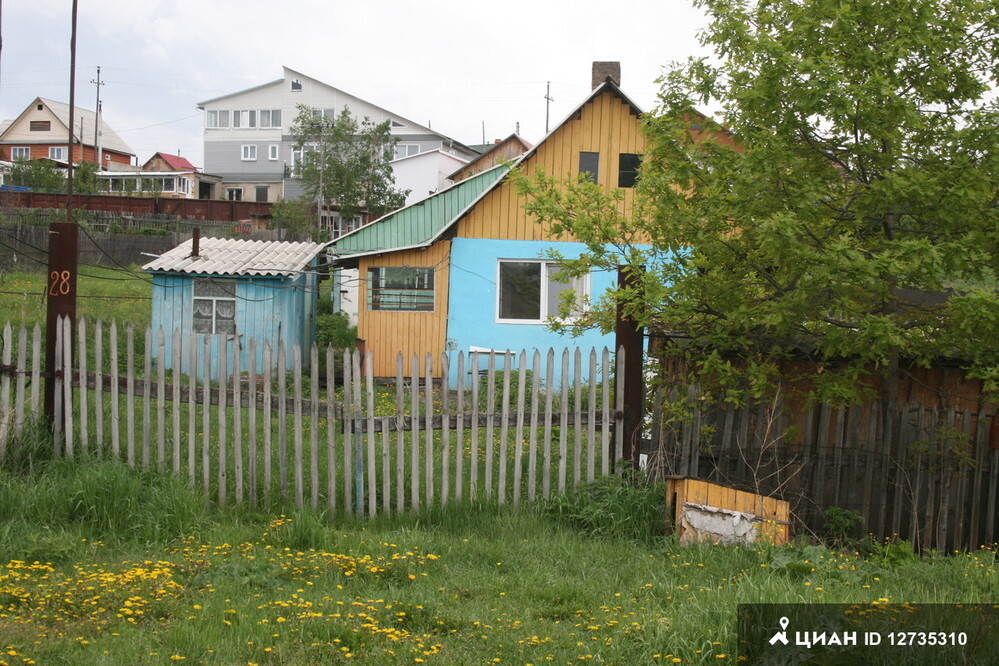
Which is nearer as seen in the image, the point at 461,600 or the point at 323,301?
the point at 461,600

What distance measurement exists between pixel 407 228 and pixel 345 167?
26.6 meters

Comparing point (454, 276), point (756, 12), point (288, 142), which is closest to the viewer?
point (756, 12)

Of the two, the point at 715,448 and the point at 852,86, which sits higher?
the point at 852,86

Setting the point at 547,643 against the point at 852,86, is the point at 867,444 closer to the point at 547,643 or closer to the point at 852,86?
the point at 852,86

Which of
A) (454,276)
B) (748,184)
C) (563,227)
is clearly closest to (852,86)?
(748,184)

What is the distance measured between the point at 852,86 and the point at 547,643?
13.1 ft

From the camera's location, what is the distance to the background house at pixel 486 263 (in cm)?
1700

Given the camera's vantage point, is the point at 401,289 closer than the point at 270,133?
Yes

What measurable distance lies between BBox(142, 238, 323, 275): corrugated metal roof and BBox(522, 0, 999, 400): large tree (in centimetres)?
1146

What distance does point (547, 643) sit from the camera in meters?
4.33

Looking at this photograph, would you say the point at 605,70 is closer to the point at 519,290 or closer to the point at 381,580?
the point at 519,290

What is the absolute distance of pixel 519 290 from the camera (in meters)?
17.3

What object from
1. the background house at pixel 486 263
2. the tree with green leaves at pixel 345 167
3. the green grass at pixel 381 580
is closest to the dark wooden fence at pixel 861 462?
the green grass at pixel 381 580

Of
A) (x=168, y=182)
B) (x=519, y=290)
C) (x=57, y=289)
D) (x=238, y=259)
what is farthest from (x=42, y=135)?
(x=57, y=289)
